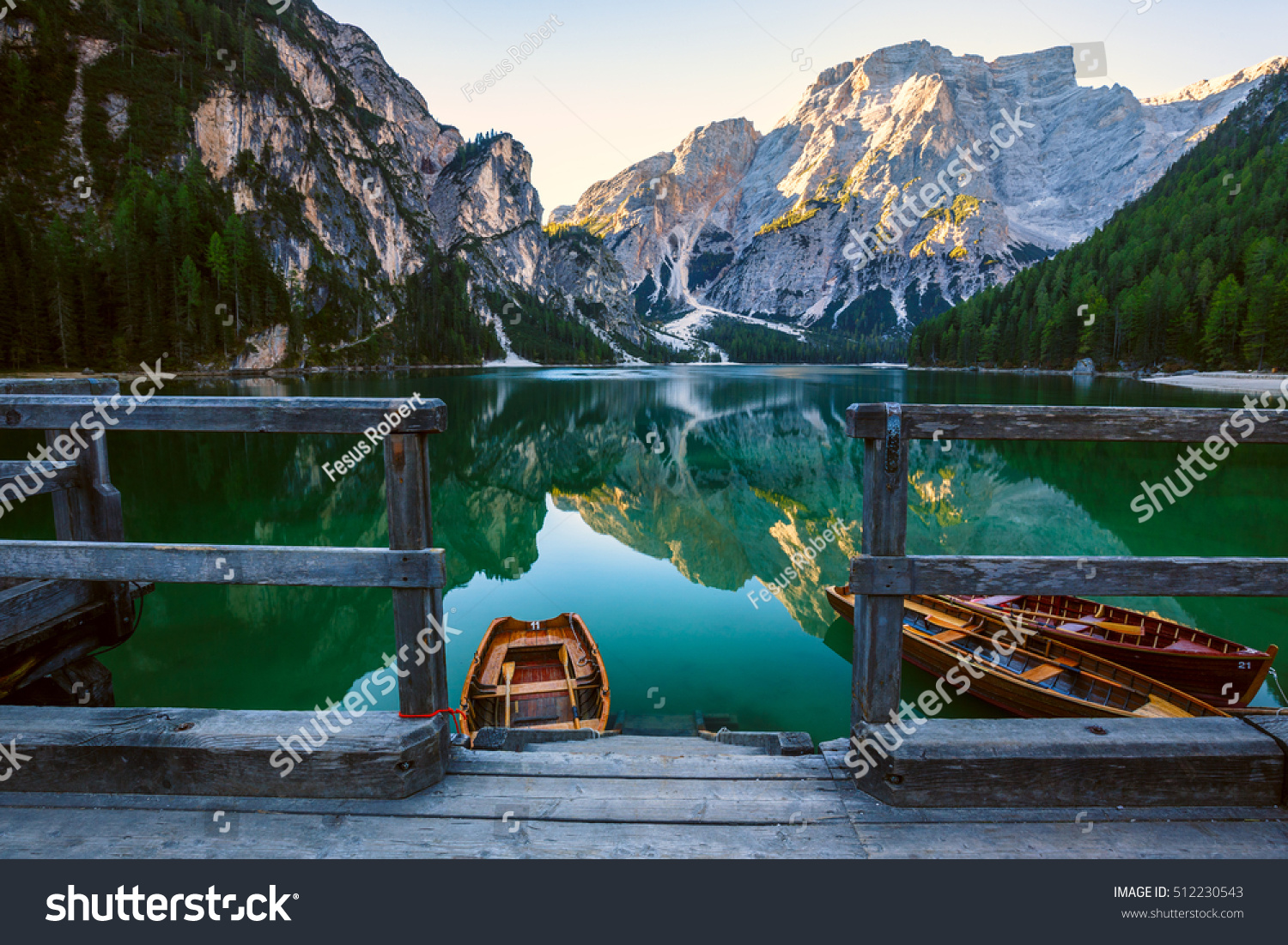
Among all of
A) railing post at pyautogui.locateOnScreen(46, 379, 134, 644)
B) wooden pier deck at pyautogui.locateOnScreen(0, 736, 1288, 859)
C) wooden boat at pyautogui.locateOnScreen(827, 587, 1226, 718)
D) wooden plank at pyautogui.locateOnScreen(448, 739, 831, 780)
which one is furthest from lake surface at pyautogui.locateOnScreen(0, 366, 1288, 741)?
wooden pier deck at pyautogui.locateOnScreen(0, 736, 1288, 859)

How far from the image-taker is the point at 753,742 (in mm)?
6613

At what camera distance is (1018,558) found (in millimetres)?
3623

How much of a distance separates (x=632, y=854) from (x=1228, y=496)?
33062 mm

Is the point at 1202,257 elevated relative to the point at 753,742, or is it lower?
elevated

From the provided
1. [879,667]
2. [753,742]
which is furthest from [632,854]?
[753,742]

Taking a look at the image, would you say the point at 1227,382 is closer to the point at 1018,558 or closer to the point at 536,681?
A: the point at 536,681

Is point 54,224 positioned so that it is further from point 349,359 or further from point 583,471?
point 583,471

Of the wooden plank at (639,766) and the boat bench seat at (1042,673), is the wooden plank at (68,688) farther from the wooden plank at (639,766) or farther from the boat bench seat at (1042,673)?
the boat bench seat at (1042,673)

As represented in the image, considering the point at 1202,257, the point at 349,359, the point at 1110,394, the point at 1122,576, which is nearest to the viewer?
the point at 1122,576

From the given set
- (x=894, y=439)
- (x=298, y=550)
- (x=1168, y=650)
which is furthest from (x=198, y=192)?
(x=1168, y=650)

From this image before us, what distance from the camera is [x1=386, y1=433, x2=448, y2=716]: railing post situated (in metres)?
3.67

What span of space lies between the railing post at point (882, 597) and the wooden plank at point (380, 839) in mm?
775

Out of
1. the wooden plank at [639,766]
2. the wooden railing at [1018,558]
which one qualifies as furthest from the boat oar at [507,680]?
the wooden railing at [1018,558]

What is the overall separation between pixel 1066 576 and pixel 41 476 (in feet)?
26.8
